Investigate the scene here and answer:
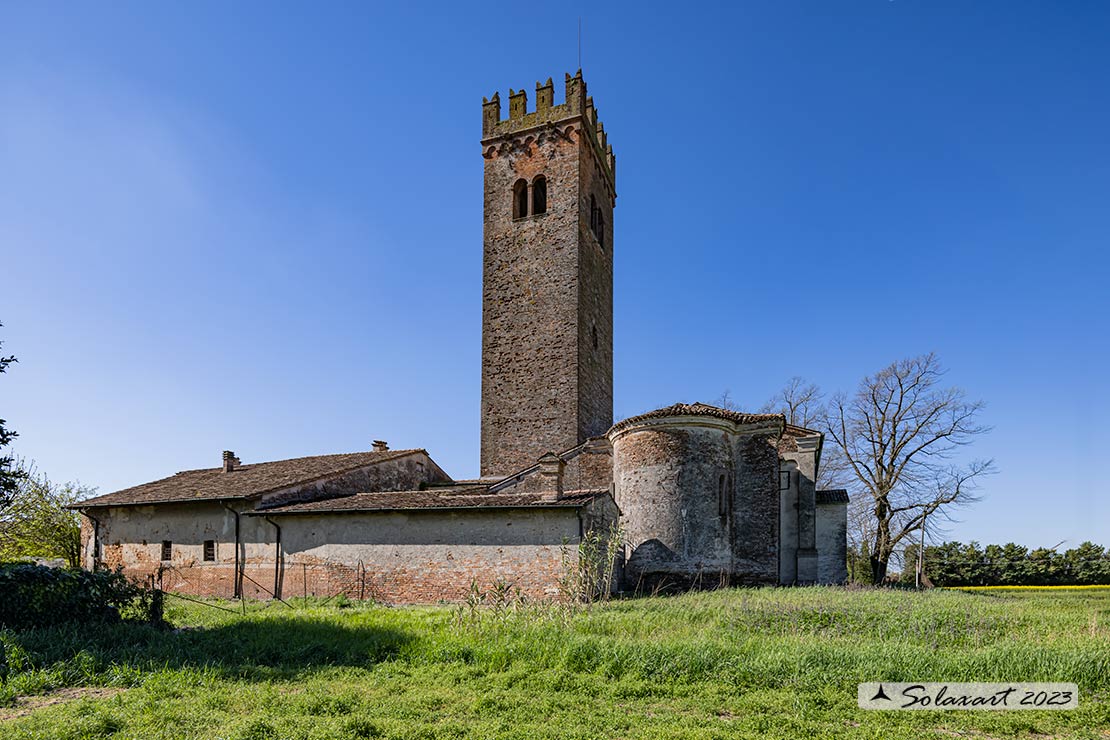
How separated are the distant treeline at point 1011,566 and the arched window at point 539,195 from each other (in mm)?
24122

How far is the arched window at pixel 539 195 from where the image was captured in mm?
26922

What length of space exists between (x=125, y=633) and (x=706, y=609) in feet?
30.5

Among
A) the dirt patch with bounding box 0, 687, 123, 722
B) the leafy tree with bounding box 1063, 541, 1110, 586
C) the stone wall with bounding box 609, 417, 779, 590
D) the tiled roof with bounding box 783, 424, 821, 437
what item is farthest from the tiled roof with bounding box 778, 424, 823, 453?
the leafy tree with bounding box 1063, 541, 1110, 586

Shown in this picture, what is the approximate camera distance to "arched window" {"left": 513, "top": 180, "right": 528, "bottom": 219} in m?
27.0

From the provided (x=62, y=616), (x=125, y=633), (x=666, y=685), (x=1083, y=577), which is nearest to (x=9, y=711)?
(x=125, y=633)

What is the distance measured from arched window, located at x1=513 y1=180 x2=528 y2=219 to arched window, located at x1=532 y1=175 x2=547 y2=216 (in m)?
0.32

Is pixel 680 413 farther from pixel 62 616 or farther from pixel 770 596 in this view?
pixel 62 616

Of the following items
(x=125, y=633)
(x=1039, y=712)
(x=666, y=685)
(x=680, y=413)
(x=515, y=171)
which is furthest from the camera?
(x=515, y=171)

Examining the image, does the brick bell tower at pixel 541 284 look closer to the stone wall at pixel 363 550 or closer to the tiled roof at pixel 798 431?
Answer: the tiled roof at pixel 798 431

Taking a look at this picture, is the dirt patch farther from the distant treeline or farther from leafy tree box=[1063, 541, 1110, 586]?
leafy tree box=[1063, 541, 1110, 586]

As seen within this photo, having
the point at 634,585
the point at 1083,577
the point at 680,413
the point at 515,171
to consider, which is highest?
the point at 515,171

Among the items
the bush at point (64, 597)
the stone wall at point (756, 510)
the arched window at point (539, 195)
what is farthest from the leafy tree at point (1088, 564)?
the bush at point (64, 597)

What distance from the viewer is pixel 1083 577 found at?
109 ft

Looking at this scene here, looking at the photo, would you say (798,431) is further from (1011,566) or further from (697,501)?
(1011,566)
